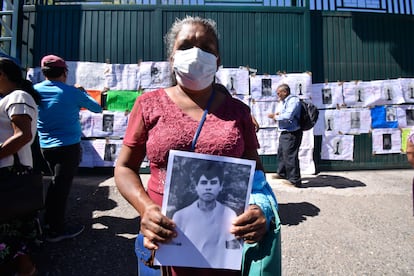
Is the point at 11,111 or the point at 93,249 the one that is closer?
the point at 11,111

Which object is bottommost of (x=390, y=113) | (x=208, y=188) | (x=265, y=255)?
(x=265, y=255)

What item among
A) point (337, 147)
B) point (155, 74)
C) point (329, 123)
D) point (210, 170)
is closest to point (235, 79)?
point (155, 74)

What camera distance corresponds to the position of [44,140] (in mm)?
2875

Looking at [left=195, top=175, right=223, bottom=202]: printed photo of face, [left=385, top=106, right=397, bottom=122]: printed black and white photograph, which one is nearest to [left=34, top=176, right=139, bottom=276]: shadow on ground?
[left=195, top=175, right=223, bottom=202]: printed photo of face

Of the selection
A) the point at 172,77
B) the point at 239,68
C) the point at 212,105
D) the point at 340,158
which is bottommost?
the point at 340,158

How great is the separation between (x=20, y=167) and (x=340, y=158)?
18.3 feet

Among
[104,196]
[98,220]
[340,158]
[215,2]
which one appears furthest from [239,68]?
[98,220]

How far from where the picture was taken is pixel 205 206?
36.9 inches

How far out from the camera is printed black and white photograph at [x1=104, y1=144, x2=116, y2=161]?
539 cm

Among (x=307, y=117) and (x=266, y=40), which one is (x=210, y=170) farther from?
(x=266, y=40)

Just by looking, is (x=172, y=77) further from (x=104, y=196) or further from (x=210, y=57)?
(x=104, y=196)

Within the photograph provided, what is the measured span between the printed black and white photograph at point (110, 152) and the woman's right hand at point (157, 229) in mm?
4755

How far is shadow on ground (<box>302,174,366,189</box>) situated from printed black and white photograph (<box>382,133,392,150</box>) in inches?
55.2

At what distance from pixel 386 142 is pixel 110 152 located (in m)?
5.67
